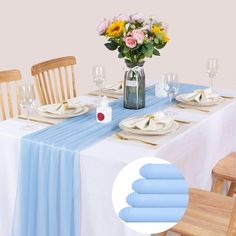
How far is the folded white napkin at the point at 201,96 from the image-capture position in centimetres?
278

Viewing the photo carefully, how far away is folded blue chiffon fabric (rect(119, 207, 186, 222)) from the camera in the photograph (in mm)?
1825

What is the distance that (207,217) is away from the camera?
7.14ft

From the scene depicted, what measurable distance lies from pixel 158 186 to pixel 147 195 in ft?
0.20

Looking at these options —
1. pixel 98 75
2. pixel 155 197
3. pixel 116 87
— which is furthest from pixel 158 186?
pixel 116 87

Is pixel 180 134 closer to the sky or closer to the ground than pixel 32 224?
closer to the sky

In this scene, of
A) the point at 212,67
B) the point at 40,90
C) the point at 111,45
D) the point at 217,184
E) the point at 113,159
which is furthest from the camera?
the point at 40,90

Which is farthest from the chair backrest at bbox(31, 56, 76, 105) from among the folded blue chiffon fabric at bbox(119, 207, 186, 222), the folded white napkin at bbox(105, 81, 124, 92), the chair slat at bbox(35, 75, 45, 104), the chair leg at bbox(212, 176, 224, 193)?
the folded blue chiffon fabric at bbox(119, 207, 186, 222)

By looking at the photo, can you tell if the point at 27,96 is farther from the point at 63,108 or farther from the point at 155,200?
the point at 155,200

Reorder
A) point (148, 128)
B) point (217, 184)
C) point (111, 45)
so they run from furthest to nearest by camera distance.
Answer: point (217, 184) < point (111, 45) < point (148, 128)

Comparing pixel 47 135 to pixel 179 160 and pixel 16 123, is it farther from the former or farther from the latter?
pixel 179 160

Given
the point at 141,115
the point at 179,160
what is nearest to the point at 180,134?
the point at 179,160

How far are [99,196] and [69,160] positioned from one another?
0.20 meters

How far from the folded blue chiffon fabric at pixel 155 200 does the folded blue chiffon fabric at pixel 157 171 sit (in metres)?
0.08

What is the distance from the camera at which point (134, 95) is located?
8.69 ft
